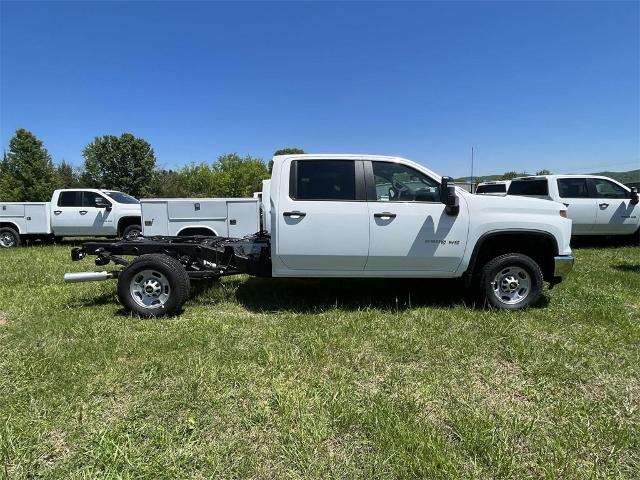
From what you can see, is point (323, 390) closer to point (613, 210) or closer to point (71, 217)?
point (613, 210)

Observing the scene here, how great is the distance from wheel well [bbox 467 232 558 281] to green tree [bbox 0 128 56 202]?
116ft

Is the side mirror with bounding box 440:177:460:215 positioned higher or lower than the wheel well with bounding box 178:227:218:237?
higher

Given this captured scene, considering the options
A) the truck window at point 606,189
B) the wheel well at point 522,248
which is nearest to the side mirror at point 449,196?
the wheel well at point 522,248

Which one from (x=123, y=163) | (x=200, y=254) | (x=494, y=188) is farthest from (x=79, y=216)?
(x=123, y=163)

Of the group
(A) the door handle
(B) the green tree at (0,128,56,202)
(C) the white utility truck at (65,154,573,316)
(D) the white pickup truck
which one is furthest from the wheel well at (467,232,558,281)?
(B) the green tree at (0,128,56,202)

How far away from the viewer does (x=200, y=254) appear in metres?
5.52

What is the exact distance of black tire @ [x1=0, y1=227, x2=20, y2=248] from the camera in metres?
12.7

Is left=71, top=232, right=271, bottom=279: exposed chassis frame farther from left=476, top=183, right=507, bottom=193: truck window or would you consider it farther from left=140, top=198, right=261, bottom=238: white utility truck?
left=476, top=183, right=507, bottom=193: truck window

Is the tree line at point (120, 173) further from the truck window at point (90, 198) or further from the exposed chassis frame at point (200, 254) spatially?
the exposed chassis frame at point (200, 254)

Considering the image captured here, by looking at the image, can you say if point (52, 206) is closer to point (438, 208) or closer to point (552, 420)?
point (438, 208)

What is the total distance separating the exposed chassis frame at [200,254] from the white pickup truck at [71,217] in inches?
294

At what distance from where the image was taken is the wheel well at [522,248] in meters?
5.16

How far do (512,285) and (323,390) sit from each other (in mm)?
3068

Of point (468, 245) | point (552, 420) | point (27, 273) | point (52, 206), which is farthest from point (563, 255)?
point (52, 206)
